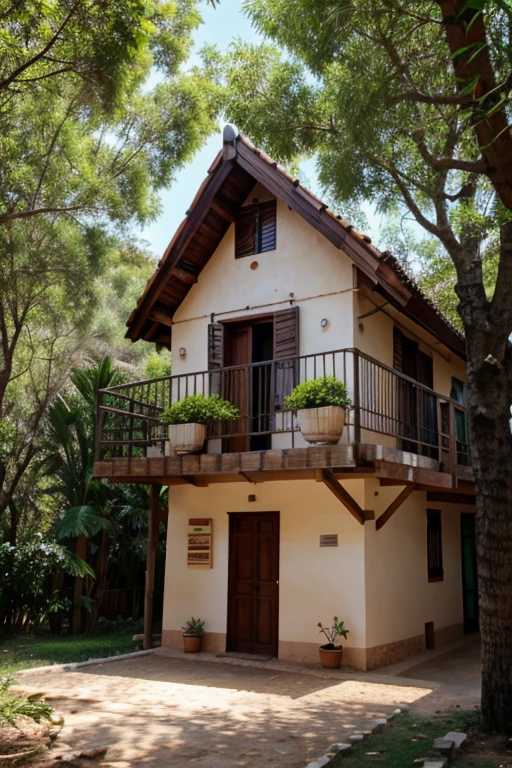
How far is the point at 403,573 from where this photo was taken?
11266 millimetres

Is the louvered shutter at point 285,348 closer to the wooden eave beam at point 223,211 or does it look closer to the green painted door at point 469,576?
the wooden eave beam at point 223,211

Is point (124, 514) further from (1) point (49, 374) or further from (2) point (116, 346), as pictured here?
(2) point (116, 346)

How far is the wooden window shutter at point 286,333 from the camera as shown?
36.1ft

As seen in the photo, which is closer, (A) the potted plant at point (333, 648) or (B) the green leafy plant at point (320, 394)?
(B) the green leafy plant at point (320, 394)

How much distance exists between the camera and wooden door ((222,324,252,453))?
11352mm

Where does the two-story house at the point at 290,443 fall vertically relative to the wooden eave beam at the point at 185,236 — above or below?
below

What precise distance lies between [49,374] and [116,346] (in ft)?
24.6

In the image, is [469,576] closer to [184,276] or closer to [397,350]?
[397,350]

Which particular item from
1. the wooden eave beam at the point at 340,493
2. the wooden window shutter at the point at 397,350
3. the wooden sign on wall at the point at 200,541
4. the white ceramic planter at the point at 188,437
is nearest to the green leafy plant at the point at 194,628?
the wooden sign on wall at the point at 200,541

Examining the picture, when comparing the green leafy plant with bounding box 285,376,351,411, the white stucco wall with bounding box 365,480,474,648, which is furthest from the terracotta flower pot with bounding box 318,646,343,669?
the green leafy plant with bounding box 285,376,351,411

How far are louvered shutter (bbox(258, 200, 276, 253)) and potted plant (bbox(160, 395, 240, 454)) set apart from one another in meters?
2.98

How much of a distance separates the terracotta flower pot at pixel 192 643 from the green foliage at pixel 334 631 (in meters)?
2.11

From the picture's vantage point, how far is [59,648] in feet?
38.4

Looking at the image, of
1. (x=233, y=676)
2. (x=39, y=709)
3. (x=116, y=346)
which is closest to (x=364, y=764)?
(x=39, y=709)
